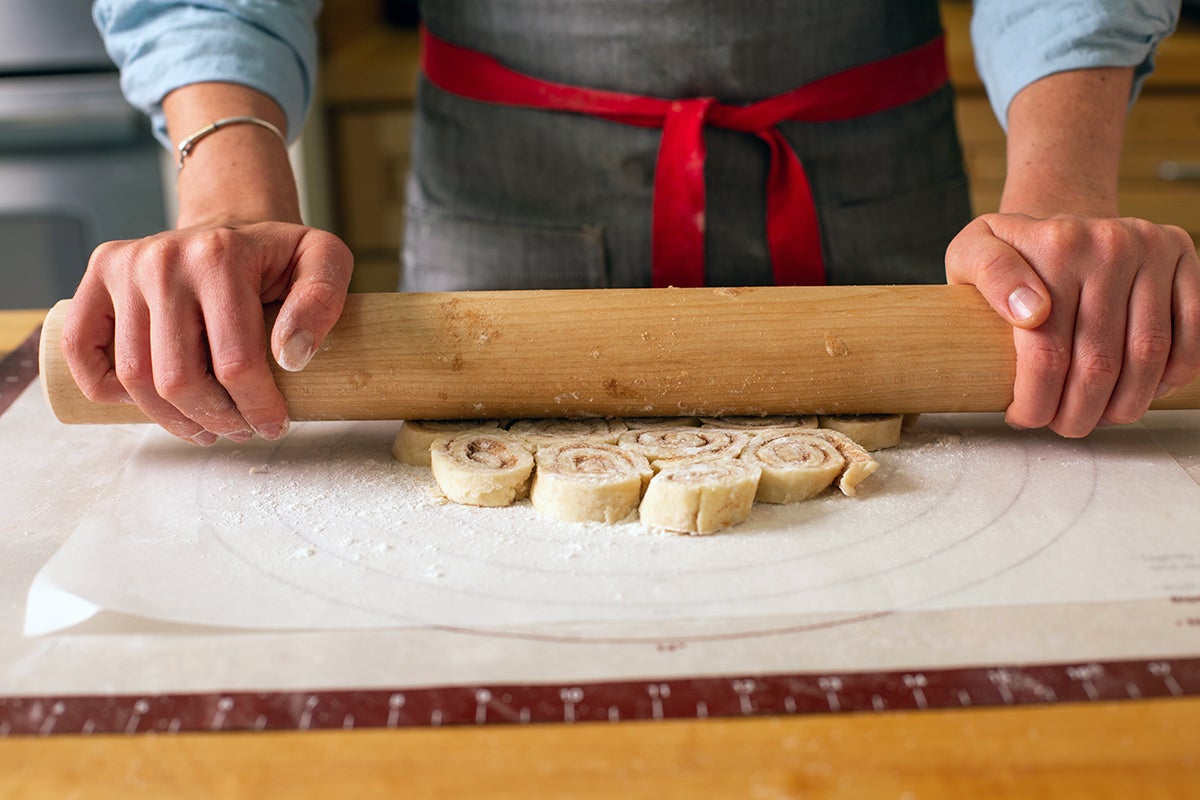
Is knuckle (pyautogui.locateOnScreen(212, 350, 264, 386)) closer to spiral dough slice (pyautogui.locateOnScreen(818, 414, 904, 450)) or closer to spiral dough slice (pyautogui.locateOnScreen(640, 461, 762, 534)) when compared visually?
spiral dough slice (pyautogui.locateOnScreen(640, 461, 762, 534))

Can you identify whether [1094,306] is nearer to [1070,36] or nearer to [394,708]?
[1070,36]

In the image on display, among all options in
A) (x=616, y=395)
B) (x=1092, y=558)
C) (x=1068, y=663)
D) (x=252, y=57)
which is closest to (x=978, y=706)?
(x=1068, y=663)

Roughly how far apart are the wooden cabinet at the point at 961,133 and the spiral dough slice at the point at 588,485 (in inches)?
67.9

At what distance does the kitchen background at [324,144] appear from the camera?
82.1 inches

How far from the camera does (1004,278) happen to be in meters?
0.94

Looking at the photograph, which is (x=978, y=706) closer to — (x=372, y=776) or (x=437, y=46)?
(x=372, y=776)

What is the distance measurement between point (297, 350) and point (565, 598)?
1.06ft

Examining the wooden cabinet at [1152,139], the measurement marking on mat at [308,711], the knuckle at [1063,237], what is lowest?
the wooden cabinet at [1152,139]

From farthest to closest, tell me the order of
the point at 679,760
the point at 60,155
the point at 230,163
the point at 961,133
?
the point at 961,133, the point at 60,155, the point at 230,163, the point at 679,760

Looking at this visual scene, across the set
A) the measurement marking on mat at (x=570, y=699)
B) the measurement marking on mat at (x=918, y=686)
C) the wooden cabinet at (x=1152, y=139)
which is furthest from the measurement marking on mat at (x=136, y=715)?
the wooden cabinet at (x=1152, y=139)

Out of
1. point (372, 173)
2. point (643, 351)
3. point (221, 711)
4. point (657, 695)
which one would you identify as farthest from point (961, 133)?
point (221, 711)

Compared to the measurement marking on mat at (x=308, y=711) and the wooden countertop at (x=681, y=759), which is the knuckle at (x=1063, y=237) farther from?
the measurement marking on mat at (x=308, y=711)

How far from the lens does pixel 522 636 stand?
72 centimetres

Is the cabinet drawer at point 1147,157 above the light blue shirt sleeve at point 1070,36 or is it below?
below
